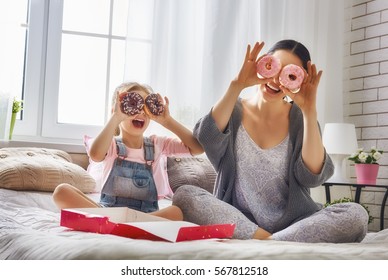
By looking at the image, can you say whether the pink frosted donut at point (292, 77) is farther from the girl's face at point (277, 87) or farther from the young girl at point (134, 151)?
the young girl at point (134, 151)

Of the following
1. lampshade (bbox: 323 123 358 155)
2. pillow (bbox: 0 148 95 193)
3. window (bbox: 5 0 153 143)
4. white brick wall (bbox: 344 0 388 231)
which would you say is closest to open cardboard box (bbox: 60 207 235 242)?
pillow (bbox: 0 148 95 193)

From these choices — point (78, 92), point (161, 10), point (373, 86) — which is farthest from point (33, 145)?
point (373, 86)

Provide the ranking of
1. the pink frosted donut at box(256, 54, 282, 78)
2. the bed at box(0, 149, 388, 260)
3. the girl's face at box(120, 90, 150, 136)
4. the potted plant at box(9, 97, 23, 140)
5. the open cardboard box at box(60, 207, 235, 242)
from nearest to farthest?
1. the bed at box(0, 149, 388, 260)
2. the open cardboard box at box(60, 207, 235, 242)
3. the pink frosted donut at box(256, 54, 282, 78)
4. the girl's face at box(120, 90, 150, 136)
5. the potted plant at box(9, 97, 23, 140)

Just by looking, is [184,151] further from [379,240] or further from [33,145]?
[33,145]

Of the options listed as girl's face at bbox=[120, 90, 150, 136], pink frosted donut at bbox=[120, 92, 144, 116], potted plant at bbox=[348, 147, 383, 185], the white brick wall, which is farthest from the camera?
the white brick wall

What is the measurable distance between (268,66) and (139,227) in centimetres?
66

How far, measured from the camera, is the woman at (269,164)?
158 cm

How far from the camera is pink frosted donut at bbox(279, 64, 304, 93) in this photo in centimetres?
163

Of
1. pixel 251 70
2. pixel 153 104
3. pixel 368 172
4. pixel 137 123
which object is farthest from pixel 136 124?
pixel 368 172

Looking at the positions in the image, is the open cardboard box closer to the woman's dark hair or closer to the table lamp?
the woman's dark hair

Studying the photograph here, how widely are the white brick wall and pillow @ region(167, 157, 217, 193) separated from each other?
1198mm

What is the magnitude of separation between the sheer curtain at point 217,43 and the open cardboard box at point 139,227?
1631 millimetres

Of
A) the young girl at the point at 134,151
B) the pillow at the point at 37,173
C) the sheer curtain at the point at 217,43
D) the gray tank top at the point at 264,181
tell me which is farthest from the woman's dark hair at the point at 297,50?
the sheer curtain at the point at 217,43

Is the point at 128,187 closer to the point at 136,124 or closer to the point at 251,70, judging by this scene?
the point at 136,124
